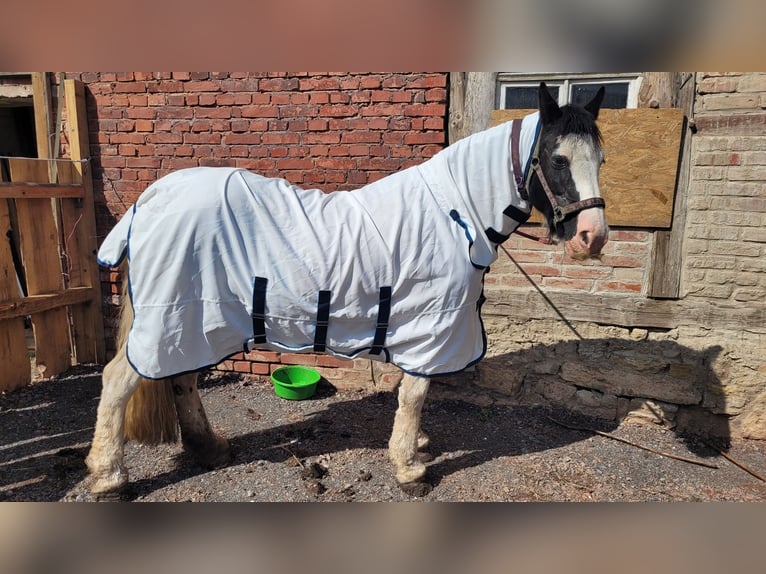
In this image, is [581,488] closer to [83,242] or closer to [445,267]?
[445,267]

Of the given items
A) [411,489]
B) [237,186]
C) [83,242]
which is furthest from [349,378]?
[83,242]

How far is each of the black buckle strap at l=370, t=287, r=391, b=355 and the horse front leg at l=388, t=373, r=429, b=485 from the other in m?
0.33

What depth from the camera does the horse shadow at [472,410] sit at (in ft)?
10.8

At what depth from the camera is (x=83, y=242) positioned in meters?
4.30

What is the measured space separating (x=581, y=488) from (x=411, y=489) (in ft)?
3.53

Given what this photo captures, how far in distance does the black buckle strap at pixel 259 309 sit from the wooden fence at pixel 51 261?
2.58 metres

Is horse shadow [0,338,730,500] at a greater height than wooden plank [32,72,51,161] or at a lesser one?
lesser

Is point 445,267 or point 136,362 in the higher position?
point 445,267

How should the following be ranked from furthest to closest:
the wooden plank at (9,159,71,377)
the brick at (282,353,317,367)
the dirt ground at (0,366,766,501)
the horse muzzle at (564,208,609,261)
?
the brick at (282,353,317,367) → the wooden plank at (9,159,71,377) → the dirt ground at (0,366,766,501) → the horse muzzle at (564,208,609,261)

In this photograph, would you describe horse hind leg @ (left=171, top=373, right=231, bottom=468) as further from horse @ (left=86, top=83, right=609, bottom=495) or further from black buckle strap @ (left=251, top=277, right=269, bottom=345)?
black buckle strap @ (left=251, top=277, right=269, bottom=345)

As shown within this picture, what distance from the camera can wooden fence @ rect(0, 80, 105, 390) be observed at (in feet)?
12.5

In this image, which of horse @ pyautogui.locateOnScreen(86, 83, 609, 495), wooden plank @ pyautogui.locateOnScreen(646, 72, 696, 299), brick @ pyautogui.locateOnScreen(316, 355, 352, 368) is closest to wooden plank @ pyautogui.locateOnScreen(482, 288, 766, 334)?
wooden plank @ pyautogui.locateOnScreen(646, 72, 696, 299)

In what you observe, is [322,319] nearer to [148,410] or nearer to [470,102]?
[148,410]

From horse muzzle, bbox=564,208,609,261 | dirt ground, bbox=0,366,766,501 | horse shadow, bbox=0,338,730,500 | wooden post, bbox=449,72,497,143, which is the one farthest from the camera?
wooden post, bbox=449,72,497,143
